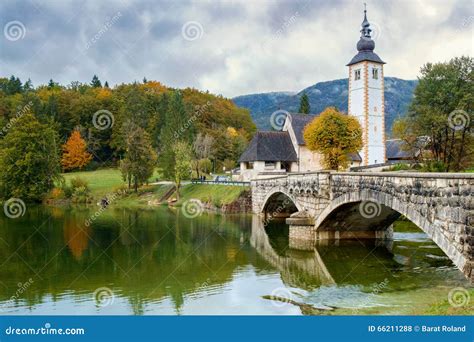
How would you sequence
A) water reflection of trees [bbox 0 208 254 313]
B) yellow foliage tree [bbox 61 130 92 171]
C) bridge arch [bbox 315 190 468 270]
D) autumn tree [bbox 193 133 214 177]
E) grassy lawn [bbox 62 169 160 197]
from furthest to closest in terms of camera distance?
yellow foliage tree [bbox 61 130 92 171]
autumn tree [bbox 193 133 214 177]
grassy lawn [bbox 62 169 160 197]
water reflection of trees [bbox 0 208 254 313]
bridge arch [bbox 315 190 468 270]

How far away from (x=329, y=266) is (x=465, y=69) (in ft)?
74.7

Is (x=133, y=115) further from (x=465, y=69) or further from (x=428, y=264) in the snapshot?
(x=428, y=264)

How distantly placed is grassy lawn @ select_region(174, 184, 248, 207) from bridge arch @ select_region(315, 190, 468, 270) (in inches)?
930

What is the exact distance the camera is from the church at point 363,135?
2381 inches

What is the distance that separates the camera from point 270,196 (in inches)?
1737

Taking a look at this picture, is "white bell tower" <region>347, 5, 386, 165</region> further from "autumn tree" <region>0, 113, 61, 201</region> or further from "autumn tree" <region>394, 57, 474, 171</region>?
"autumn tree" <region>0, 113, 61, 201</region>

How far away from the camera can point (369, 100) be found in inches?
2489

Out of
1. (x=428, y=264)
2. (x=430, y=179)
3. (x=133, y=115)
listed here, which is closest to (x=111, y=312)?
(x=430, y=179)

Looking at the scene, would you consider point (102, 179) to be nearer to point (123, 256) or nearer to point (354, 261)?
point (123, 256)

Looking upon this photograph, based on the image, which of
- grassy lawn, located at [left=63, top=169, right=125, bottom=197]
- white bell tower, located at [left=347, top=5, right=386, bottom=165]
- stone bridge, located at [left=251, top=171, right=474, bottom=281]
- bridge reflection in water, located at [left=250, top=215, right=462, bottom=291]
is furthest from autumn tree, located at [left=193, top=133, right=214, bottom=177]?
bridge reflection in water, located at [left=250, top=215, right=462, bottom=291]

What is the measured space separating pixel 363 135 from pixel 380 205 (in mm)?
37761

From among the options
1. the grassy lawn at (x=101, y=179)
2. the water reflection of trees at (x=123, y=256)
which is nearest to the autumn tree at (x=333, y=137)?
the water reflection of trees at (x=123, y=256)

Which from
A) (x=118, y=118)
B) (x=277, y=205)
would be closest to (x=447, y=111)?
(x=277, y=205)

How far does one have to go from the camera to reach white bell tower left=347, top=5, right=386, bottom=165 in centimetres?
6309
